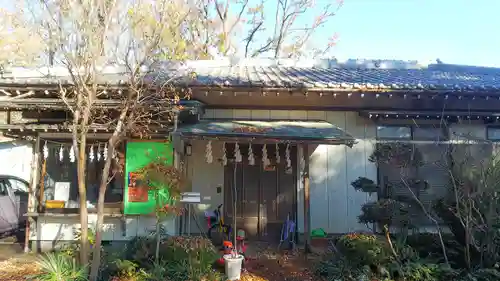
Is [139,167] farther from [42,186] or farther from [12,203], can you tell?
[12,203]

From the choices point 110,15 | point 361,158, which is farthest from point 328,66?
point 110,15

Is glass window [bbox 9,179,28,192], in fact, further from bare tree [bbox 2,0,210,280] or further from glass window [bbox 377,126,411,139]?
glass window [bbox 377,126,411,139]

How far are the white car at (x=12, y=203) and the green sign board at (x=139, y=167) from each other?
145 inches

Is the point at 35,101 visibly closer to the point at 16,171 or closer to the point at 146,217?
the point at 146,217

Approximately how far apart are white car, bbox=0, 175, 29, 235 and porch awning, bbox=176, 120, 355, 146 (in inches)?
227

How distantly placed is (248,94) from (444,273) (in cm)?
554

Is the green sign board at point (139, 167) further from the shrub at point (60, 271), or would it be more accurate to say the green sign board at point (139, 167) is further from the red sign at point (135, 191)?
the shrub at point (60, 271)

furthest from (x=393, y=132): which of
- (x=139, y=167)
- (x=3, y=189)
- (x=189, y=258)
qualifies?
(x=3, y=189)

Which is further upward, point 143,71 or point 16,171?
point 143,71

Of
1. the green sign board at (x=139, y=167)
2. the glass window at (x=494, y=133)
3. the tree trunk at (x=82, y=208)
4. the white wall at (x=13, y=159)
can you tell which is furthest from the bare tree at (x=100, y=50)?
the white wall at (x=13, y=159)

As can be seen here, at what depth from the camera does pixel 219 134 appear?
757 cm

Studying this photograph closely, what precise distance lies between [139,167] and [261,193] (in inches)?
123

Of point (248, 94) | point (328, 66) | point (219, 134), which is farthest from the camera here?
point (328, 66)

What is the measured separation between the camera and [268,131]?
7.93 metres
